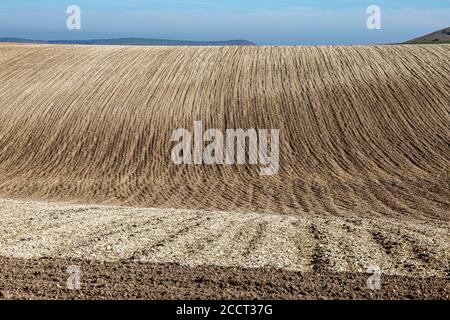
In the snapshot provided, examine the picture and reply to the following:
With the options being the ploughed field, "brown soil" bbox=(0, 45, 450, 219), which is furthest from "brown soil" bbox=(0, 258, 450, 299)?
"brown soil" bbox=(0, 45, 450, 219)

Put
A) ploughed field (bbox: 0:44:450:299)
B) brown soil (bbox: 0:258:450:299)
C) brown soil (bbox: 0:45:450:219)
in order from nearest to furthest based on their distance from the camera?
brown soil (bbox: 0:258:450:299)
ploughed field (bbox: 0:44:450:299)
brown soil (bbox: 0:45:450:219)

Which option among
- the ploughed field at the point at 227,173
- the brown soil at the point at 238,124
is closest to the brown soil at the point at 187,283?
the ploughed field at the point at 227,173

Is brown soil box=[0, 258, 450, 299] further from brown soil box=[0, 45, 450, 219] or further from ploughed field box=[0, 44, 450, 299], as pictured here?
brown soil box=[0, 45, 450, 219]

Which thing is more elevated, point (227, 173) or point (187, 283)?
point (187, 283)

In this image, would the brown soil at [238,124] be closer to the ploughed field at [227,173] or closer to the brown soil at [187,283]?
the ploughed field at [227,173]

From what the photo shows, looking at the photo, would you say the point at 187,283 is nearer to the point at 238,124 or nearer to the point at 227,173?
the point at 227,173

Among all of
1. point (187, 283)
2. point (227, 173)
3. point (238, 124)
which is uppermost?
point (238, 124)

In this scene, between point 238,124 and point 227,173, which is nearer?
point 227,173

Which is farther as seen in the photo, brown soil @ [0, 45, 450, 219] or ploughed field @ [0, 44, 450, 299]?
brown soil @ [0, 45, 450, 219]

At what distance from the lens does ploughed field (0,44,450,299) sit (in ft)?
39.2

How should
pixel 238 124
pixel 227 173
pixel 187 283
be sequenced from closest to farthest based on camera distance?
1. pixel 187 283
2. pixel 227 173
3. pixel 238 124

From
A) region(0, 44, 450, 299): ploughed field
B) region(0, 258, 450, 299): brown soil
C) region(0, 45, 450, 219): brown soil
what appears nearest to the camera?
region(0, 258, 450, 299): brown soil

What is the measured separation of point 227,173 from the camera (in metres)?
28.4

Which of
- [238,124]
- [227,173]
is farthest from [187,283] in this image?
[238,124]
